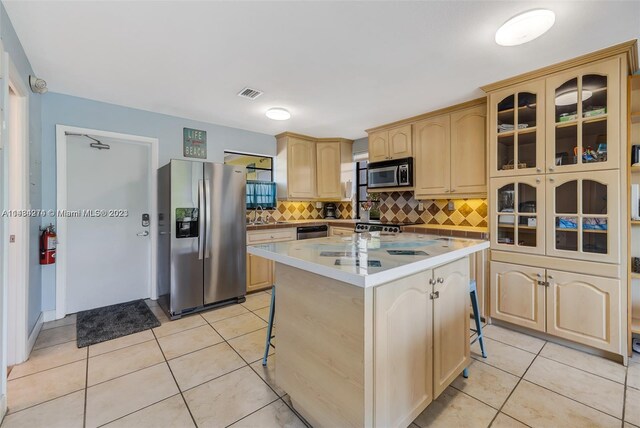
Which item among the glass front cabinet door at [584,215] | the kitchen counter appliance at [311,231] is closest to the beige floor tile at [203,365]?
the kitchen counter appliance at [311,231]

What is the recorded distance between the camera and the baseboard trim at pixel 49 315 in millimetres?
2874

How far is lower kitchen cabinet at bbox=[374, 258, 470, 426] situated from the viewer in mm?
1259

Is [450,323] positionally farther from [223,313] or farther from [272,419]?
[223,313]

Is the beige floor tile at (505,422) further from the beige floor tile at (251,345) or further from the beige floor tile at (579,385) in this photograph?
the beige floor tile at (251,345)

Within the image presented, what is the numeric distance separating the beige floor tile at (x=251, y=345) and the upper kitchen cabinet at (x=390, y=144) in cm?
277

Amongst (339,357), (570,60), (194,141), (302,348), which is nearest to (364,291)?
(339,357)

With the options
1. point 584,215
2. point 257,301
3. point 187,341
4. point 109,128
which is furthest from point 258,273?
point 584,215

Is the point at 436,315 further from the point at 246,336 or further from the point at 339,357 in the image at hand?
the point at 246,336

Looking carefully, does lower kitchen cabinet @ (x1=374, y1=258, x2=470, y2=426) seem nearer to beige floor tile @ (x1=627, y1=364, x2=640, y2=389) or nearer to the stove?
beige floor tile @ (x1=627, y1=364, x2=640, y2=389)

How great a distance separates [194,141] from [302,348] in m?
3.28

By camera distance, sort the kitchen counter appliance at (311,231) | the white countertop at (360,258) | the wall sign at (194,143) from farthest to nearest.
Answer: the kitchen counter appliance at (311,231)
the wall sign at (194,143)
the white countertop at (360,258)

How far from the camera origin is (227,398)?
1765 millimetres

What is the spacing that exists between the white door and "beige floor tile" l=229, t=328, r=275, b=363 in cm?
183

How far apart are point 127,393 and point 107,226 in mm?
2212
